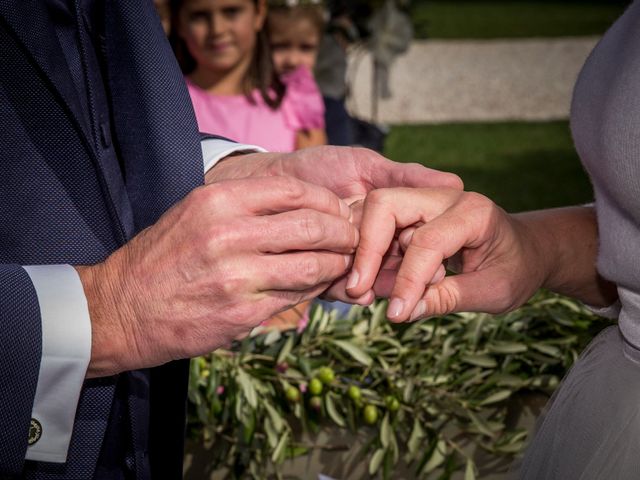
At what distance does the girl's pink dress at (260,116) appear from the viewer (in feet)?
13.5

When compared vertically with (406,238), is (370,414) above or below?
below

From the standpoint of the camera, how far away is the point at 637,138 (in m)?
1.31

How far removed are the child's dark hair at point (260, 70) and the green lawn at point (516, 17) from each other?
847 cm

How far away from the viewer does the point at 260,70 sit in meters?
4.26

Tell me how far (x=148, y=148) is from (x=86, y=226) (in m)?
0.15

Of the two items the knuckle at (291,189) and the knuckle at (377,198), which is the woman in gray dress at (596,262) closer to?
the knuckle at (377,198)

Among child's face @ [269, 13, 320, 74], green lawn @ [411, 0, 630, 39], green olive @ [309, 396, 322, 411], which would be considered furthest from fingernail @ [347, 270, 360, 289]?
green lawn @ [411, 0, 630, 39]

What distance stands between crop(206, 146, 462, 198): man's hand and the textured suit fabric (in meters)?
0.21

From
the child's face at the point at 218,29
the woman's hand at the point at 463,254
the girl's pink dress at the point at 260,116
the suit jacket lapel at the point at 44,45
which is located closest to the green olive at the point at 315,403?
the woman's hand at the point at 463,254

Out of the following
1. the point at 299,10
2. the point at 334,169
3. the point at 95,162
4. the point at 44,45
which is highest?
the point at 44,45

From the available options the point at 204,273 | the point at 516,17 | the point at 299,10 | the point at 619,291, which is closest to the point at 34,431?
the point at 204,273

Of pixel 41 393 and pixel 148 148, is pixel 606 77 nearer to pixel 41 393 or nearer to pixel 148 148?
pixel 148 148

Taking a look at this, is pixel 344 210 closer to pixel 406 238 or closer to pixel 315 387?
pixel 406 238

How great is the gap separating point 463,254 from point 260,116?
9.13ft
